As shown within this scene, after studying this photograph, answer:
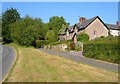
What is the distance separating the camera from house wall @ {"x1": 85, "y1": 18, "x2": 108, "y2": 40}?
67.1 m

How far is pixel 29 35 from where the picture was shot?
221 feet

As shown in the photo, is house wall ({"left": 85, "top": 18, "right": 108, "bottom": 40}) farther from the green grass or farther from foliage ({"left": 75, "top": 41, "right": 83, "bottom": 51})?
the green grass

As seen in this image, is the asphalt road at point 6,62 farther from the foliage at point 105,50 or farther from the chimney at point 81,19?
the chimney at point 81,19

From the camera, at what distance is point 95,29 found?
68000 millimetres

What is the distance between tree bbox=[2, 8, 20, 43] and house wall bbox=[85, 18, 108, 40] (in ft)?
117

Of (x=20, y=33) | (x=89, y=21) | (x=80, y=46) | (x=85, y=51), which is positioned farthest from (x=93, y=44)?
(x=20, y=33)

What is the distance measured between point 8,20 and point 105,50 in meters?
75.6

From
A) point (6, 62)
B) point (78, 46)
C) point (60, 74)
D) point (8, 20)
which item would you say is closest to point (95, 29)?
point (78, 46)

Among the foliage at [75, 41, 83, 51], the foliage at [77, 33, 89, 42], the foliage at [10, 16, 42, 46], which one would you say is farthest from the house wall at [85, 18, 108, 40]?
the foliage at [75, 41, 83, 51]

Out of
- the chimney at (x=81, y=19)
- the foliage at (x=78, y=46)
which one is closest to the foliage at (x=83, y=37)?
the chimney at (x=81, y=19)

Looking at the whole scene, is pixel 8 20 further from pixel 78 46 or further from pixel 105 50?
pixel 105 50

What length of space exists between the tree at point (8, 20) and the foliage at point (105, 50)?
63.8 m

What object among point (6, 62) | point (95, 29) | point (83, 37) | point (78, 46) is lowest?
point (6, 62)

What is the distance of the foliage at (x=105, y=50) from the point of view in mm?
24653
